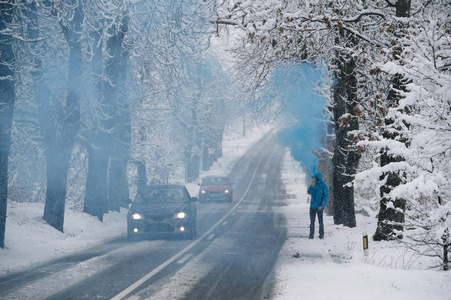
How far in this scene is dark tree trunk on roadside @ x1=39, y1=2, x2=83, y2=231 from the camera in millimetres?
15375

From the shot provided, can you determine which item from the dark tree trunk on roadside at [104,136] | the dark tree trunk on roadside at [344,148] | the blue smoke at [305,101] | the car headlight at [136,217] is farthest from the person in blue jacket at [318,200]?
the dark tree trunk on roadside at [104,136]

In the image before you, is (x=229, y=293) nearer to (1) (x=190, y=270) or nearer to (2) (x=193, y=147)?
(1) (x=190, y=270)

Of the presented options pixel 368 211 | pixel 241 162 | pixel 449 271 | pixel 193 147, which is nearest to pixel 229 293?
pixel 449 271

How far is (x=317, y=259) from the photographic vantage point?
1071 centimetres

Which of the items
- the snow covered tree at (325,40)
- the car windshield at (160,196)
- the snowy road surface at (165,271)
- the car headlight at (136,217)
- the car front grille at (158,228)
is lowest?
the snowy road surface at (165,271)

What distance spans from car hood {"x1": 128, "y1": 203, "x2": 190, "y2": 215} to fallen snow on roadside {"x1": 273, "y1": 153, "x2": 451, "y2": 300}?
3.00m

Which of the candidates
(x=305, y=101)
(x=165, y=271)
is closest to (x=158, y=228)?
(x=165, y=271)

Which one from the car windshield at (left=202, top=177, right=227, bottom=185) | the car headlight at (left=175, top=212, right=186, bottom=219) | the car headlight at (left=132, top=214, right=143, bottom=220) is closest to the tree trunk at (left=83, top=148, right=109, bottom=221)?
the car headlight at (left=132, top=214, right=143, bottom=220)

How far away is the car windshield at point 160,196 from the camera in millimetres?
15308

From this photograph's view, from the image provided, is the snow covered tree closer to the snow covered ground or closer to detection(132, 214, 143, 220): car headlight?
the snow covered ground

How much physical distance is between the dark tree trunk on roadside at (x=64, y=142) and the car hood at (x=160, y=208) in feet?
8.20

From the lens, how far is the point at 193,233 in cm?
1459

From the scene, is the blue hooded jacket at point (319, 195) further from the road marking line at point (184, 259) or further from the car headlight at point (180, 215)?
the road marking line at point (184, 259)

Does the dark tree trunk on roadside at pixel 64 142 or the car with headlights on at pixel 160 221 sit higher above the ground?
the dark tree trunk on roadside at pixel 64 142
